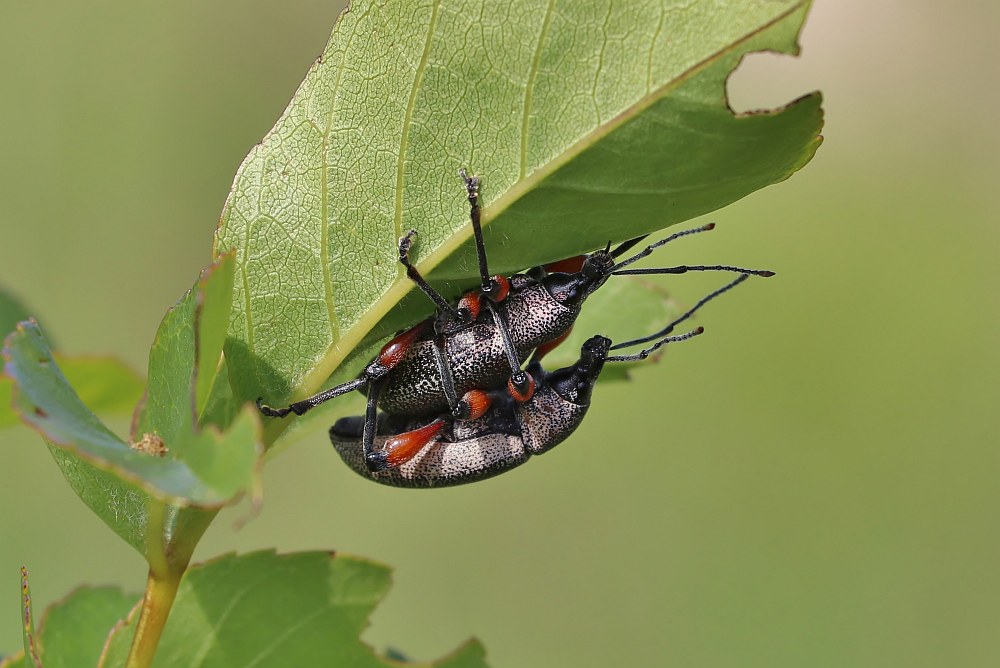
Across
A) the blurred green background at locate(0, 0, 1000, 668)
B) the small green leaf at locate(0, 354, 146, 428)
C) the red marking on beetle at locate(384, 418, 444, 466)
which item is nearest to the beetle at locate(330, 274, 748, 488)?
the red marking on beetle at locate(384, 418, 444, 466)

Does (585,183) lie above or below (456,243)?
above

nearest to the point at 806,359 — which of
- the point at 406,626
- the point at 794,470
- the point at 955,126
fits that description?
the point at 794,470

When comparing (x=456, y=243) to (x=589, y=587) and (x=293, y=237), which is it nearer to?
(x=293, y=237)

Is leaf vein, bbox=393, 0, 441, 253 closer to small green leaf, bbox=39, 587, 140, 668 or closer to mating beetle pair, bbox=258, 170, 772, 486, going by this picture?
mating beetle pair, bbox=258, 170, 772, 486

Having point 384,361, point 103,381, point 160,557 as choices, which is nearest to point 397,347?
point 384,361

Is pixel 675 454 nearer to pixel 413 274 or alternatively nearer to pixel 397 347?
pixel 397 347
